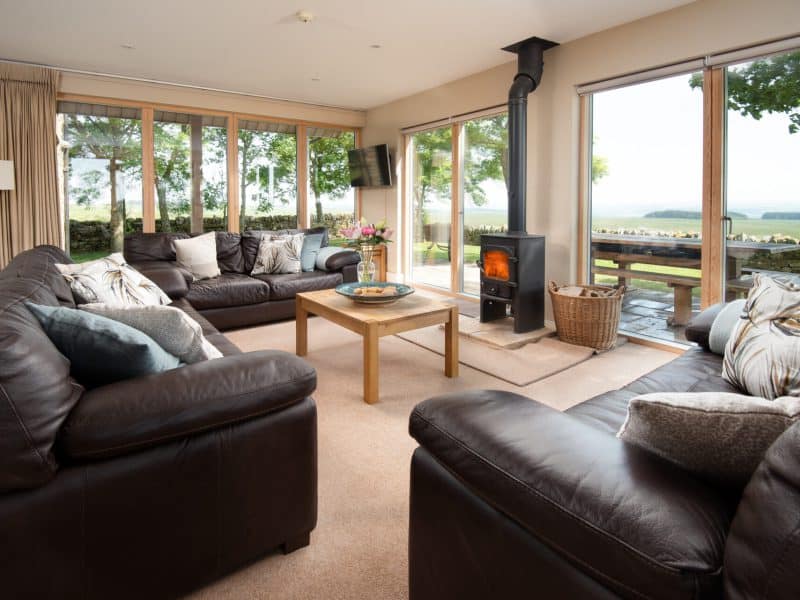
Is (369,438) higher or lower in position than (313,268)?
lower

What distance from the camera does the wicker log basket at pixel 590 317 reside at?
3.82 metres

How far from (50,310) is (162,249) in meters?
3.65

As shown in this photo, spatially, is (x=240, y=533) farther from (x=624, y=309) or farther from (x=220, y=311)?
(x=624, y=309)

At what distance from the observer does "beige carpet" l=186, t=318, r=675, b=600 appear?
60.6 inches

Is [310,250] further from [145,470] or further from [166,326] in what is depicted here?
[145,470]

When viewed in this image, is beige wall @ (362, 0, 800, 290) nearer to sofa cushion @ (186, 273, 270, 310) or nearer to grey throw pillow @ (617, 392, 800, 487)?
sofa cushion @ (186, 273, 270, 310)

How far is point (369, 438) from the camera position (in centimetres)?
251

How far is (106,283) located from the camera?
2.65 metres

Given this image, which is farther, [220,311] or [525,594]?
[220,311]

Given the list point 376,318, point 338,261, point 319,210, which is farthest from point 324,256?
point 376,318

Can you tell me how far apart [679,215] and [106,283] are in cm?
384

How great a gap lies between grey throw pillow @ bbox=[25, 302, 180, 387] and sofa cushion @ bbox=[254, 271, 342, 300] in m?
3.17

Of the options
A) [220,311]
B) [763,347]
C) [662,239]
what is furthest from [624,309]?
[220,311]

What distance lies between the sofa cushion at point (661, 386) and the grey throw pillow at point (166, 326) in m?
1.25
